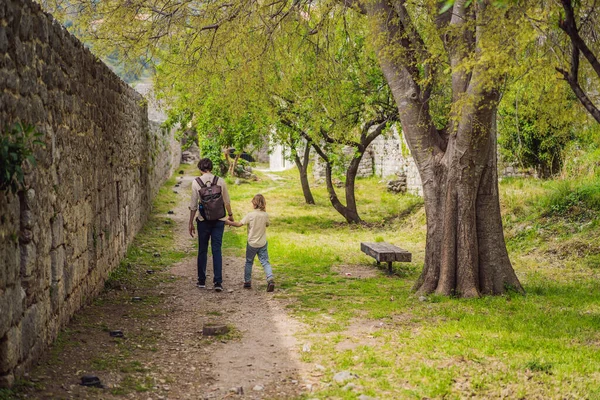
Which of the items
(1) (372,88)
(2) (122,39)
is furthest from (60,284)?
(1) (372,88)

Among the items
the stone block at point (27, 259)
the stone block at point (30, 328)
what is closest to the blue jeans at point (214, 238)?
the stone block at point (30, 328)

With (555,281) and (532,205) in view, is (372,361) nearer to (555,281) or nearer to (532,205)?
(555,281)

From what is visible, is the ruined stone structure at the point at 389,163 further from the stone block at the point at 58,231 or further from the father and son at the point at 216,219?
the stone block at the point at 58,231

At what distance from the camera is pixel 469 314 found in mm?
8172

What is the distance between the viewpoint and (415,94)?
31.6 feet

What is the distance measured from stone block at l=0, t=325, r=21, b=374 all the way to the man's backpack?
4.73m

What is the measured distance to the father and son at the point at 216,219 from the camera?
9.66m

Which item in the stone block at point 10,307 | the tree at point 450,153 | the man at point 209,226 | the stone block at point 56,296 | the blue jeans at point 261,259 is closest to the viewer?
the stone block at point 10,307

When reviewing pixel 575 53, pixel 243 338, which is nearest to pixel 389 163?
pixel 243 338

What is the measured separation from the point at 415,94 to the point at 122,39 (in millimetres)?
4865

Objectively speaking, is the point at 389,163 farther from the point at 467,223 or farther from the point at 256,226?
the point at 467,223

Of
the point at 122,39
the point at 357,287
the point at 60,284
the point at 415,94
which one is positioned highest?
the point at 122,39

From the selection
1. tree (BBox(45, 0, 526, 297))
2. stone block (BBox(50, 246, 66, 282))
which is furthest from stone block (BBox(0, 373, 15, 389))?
tree (BBox(45, 0, 526, 297))

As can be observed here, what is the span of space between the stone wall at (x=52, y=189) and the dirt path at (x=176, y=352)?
0.83ft
